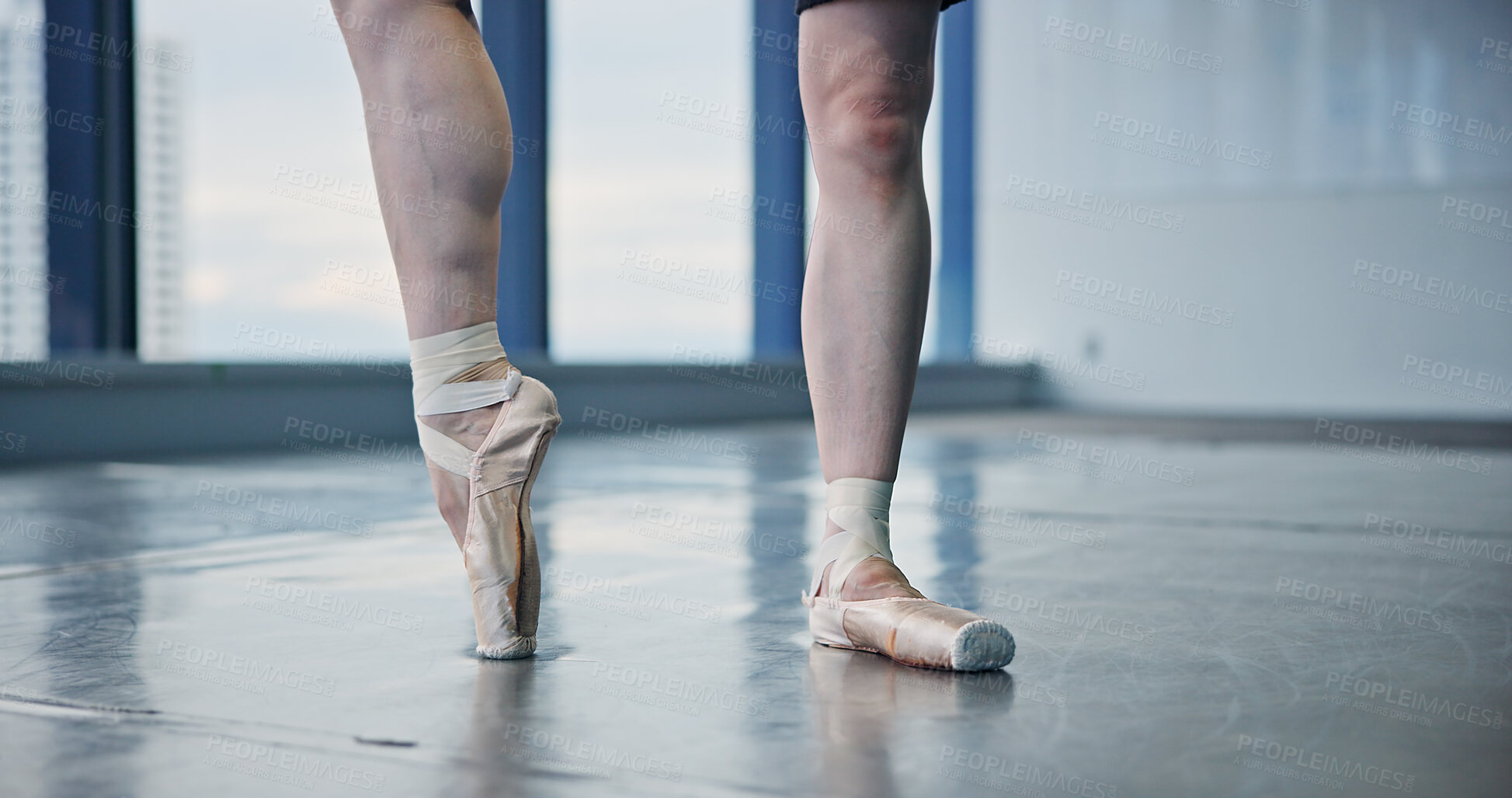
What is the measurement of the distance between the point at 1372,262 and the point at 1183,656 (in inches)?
296

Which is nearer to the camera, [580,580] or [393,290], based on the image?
[580,580]

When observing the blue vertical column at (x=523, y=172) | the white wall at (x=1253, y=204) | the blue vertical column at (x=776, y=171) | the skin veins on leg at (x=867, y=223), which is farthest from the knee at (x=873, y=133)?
the white wall at (x=1253, y=204)

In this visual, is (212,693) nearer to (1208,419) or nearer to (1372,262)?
(1208,419)

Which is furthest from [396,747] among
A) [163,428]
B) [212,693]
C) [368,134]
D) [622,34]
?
[622,34]

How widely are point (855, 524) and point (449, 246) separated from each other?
1.27 ft

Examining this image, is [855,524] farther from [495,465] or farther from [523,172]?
[523,172]

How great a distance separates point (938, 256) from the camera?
29.0 feet

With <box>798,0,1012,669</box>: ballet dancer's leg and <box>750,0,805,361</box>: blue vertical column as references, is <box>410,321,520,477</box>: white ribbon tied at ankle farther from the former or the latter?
<box>750,0,805,361</box>: blue vertical column

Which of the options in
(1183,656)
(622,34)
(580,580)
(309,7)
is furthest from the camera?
(622,34)

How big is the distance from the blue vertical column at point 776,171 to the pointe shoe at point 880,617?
555cm

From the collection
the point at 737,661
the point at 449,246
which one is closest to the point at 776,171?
the point at 449,246

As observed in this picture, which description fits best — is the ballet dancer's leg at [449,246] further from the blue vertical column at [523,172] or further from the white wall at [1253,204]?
the white wall at [1253,204]

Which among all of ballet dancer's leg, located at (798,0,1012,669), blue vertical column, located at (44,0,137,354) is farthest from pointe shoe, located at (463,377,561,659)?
blue vertical column, located at (44,0,137,354)

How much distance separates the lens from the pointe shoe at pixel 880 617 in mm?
902
